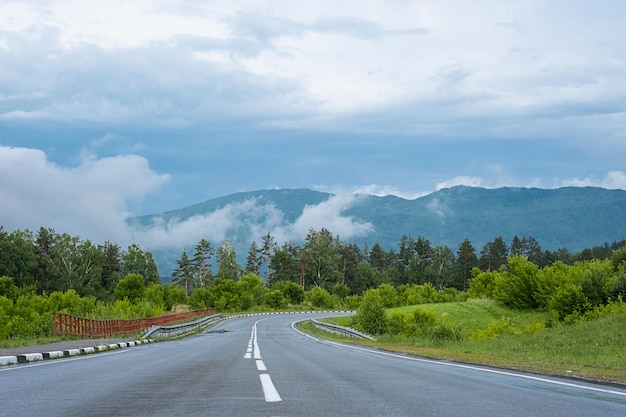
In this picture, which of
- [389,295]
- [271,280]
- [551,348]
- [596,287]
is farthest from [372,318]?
[271,280]

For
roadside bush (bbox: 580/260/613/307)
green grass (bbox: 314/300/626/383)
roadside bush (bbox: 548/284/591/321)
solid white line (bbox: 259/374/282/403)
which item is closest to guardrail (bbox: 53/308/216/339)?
green grass (bbox: 314/300/626/383)

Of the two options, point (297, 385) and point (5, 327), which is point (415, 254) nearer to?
point (5, 327)

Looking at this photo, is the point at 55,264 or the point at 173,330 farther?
the point at 55,264

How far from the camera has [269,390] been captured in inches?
396

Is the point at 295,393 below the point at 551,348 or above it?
above

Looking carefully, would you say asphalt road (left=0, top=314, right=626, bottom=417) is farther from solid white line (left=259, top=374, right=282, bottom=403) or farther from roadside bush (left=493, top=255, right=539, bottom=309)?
roadside bush (left=493, top=255, right=539, bottom=309)

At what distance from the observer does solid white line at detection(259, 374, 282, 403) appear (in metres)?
8.95

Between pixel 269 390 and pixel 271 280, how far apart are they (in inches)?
6630

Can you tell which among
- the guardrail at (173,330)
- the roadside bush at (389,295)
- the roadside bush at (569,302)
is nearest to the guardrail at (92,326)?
the guardrail at (173,330)

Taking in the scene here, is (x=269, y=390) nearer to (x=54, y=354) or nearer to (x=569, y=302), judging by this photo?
(x=54, y=354)

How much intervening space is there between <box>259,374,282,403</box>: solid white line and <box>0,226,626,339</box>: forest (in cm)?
2653

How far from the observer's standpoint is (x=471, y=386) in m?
11.3

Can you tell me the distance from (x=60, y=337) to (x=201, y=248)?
515 feet

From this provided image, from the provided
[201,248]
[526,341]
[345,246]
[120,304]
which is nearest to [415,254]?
[345,246]
